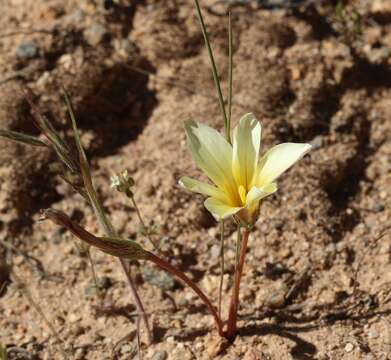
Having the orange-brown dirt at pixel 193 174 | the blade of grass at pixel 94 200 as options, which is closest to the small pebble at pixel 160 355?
the orange-brown dirt at pixel 193 174

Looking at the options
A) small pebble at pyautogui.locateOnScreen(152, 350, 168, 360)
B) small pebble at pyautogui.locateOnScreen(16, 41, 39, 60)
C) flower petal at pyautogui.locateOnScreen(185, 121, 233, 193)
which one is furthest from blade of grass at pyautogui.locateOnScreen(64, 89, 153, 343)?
small pebble at pyautogui.locateOnScreen(16, 41, 39, 60)

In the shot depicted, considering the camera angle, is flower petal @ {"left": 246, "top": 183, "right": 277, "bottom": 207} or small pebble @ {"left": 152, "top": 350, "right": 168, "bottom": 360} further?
small pebble @ {"left": 152, "top": 350, "right": 168, "bottom": 360}

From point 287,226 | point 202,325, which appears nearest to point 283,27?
point 287,226

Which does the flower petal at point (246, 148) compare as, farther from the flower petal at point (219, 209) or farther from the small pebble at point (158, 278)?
the small pebble at point (158, 278)

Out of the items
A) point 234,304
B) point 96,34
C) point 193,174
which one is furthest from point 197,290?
point 96,34

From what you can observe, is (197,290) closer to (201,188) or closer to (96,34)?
(201,188)

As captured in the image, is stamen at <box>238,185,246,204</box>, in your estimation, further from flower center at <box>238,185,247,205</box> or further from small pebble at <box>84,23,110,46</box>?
small pebble at <box>84,23,110,46</box>

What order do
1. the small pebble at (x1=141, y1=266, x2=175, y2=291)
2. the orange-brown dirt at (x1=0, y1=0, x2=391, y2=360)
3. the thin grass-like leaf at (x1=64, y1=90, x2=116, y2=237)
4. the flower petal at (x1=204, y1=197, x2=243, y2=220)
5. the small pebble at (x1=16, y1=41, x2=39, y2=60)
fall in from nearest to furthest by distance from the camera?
1. the flower petal at (x1=204, y1=197, x2=243, y2=220)
2. the thin grass-like leaf at (x1=64, y1=90, x2=116, y2=237)
3. the orange-brown dirt at (x1=0, y1=0, x2=391, y2=360)
4. the small pebble at (x1=141, y1=266, x2=175, y2=291)
5. the small pebble at (x1=16, y1=41, x2=39, y2=60)

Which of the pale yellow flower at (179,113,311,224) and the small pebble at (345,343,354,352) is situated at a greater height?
the pale yellow flower at (179,113,311,224)
